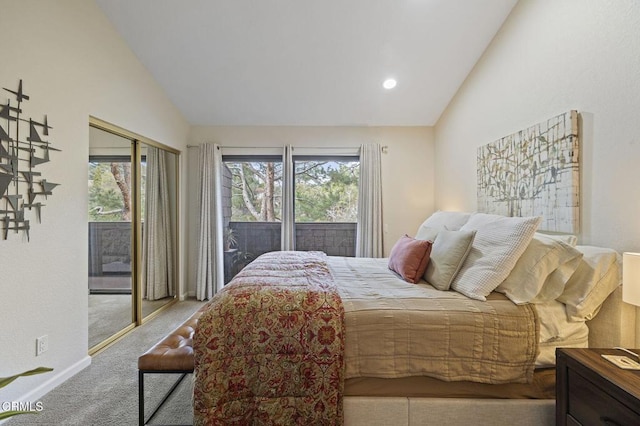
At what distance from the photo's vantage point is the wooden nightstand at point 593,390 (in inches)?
42.4

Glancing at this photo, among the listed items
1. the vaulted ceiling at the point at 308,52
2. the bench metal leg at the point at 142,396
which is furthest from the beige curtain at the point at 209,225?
the bench metal leg at the point at 142,396

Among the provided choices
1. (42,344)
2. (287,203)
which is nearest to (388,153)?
(287,203)

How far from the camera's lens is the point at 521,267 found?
1757 mm

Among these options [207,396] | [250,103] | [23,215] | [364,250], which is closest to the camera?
[207,396]

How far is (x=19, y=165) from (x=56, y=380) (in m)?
1.47

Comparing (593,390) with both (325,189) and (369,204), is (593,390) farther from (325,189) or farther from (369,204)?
(325,189)

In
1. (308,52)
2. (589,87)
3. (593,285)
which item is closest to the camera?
(593,285)

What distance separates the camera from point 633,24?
1.60m

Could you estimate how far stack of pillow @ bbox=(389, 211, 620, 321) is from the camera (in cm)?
163

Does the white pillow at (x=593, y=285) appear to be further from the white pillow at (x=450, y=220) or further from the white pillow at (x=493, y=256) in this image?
the white pillow at (x=450, y=220)

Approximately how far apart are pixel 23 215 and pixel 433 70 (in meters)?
3.67

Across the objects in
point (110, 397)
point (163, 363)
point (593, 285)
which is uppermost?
point (593, 285)

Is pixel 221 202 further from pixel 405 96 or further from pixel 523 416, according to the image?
pixel 523 416

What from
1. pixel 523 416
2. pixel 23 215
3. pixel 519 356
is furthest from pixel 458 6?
pixel 23 215
